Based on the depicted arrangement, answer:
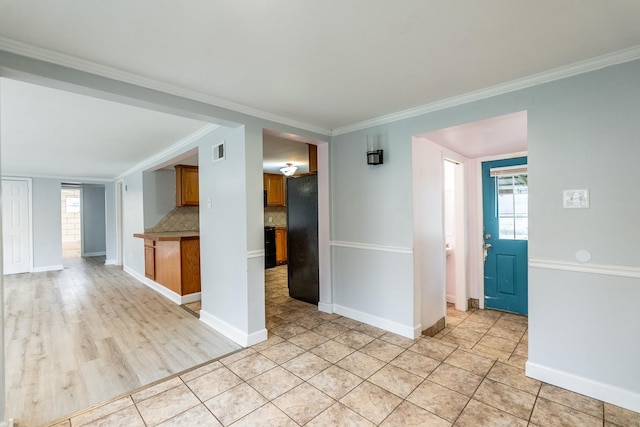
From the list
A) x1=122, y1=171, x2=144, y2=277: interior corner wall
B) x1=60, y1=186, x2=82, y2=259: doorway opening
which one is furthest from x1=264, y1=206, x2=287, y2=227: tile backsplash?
x1=60, y1=186, x2=82, y2=259: doorway opening

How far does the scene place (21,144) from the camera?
3.85 metres

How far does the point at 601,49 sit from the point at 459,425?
2471 mm

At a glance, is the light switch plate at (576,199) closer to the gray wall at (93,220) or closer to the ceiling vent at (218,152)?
the ceiling vent at (218,152)

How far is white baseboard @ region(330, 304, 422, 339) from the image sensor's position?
2900mm

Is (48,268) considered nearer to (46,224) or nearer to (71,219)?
(46,224)

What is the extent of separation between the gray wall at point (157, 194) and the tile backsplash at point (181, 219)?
0.34ft

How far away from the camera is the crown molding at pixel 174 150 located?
10.8 ft

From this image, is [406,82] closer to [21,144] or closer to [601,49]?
[601,49]

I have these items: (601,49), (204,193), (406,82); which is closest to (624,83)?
(601,49)

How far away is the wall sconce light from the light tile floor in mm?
1826

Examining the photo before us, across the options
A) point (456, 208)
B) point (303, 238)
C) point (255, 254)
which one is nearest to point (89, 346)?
point (255, 254)

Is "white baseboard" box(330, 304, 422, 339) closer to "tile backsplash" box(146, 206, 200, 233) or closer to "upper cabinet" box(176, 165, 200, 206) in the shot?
"upper cabinet" box(176, 165, 200, 206)

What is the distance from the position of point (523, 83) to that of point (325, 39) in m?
1.60

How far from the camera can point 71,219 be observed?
10.5 m
